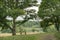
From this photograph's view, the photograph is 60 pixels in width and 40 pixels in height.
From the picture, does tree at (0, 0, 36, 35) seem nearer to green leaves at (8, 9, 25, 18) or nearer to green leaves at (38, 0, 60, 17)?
green leaves at (8, 9, 25, 18)

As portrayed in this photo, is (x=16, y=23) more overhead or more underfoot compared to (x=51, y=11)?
more underfoot

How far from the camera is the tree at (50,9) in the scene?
21195 mm

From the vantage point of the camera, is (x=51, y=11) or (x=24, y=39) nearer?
(x=24, y=39)

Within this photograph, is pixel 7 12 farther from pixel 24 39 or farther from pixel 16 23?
pixel 24 39

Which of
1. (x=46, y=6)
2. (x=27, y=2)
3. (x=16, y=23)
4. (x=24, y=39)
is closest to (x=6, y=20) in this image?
(x=16, y=23)

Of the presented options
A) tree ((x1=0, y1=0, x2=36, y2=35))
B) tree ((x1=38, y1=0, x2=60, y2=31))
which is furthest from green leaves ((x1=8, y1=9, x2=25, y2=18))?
tree ((x1=38, y1=0, x2=60, y2=31))

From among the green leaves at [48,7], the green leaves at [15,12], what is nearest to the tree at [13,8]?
the green leaves at [15,12]

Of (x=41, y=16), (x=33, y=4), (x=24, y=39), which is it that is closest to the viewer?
(x=24, y=39)

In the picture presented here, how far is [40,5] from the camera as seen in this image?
74.5 ft

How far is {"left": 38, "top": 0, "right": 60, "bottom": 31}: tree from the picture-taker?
69.5 ft

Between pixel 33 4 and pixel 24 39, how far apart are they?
7999 millimetres

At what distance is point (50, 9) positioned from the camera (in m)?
21.8

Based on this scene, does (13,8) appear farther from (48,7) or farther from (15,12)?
(48,7)

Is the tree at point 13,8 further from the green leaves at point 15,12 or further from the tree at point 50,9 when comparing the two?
the tree at point 50,9
